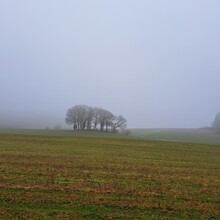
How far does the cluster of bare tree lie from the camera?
319 feet

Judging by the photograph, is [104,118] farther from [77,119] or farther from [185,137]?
[185,137]

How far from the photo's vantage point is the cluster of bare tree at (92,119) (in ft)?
319

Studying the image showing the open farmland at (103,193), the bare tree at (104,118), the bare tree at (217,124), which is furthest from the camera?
the bare tree at (217,124)

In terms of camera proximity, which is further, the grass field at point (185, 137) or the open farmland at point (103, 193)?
the grass field at point (185, 137)

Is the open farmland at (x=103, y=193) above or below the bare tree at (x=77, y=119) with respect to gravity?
below

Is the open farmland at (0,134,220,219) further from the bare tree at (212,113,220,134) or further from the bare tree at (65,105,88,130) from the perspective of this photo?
the bare tree at (212,113,220,134)

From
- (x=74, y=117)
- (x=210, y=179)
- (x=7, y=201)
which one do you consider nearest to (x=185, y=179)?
(x=210, y=179)

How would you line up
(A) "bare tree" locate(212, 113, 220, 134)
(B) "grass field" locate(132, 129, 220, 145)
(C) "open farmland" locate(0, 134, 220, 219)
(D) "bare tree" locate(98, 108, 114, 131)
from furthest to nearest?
(A) "bare tree" locate(212, 113, 220, 134), (D) "bare tree" locate(98, 108, 114, 131), (B) "grass field" locate(132, 129, 220, 145), (C) "open farmland" locate(0, 134, 220, 219)

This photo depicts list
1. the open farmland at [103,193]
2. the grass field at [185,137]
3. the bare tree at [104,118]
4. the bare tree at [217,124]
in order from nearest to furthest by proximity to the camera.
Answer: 1. the open farmland at [103,193]
2. the grass field at [185,137]
3. the bare tree at [104,118]
4. the bare tree at [217,124]

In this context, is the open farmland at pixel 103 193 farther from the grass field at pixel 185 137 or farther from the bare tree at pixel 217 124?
the bare tree at pixel 217 124

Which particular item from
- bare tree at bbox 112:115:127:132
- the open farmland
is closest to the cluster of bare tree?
bare tree at bbox 112:115:127:132

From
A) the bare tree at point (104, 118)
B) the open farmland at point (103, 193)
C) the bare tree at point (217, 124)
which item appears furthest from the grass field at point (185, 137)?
the open farmland at point (103, 193)

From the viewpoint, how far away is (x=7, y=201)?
1006cm

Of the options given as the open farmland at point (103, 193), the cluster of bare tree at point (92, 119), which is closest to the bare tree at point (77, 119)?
the cluster of bare tree at point (92, 119)
